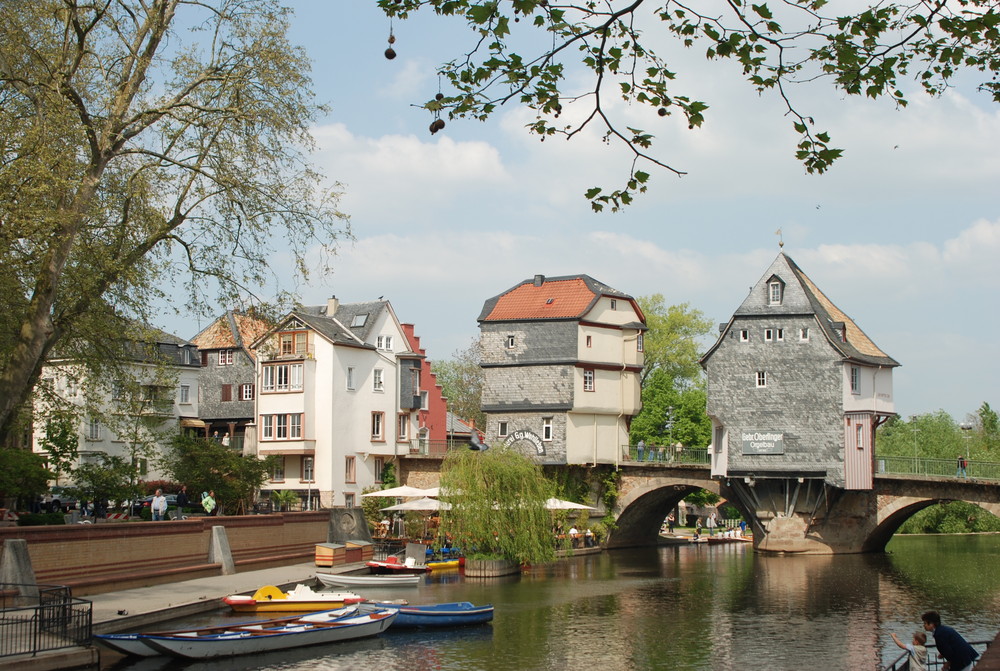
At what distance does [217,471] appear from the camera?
42.0 metres

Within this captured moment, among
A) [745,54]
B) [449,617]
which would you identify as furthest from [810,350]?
[745,54]

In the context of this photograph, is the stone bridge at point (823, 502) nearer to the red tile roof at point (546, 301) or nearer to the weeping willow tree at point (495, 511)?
the red tile roof at point (546, 301)

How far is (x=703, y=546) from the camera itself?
2566 inches

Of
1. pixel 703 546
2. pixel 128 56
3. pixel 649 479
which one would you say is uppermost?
pixel 128 56

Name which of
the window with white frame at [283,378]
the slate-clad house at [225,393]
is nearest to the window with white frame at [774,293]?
the window with white frame at [283,378]

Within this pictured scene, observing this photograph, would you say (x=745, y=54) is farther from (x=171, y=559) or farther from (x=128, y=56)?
(x=171, y=559)

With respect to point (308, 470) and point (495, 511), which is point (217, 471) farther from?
point (308, 470)

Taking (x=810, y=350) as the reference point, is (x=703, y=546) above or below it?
below

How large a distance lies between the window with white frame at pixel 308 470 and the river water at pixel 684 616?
15211mm

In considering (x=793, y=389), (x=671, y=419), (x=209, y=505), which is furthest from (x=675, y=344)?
(x=209, y=505)

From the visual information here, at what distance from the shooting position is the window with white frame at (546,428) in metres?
57.6

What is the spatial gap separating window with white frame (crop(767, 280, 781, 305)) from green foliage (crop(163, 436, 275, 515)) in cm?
2581

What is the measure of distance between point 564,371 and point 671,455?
7.50m

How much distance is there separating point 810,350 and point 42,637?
39782mm
